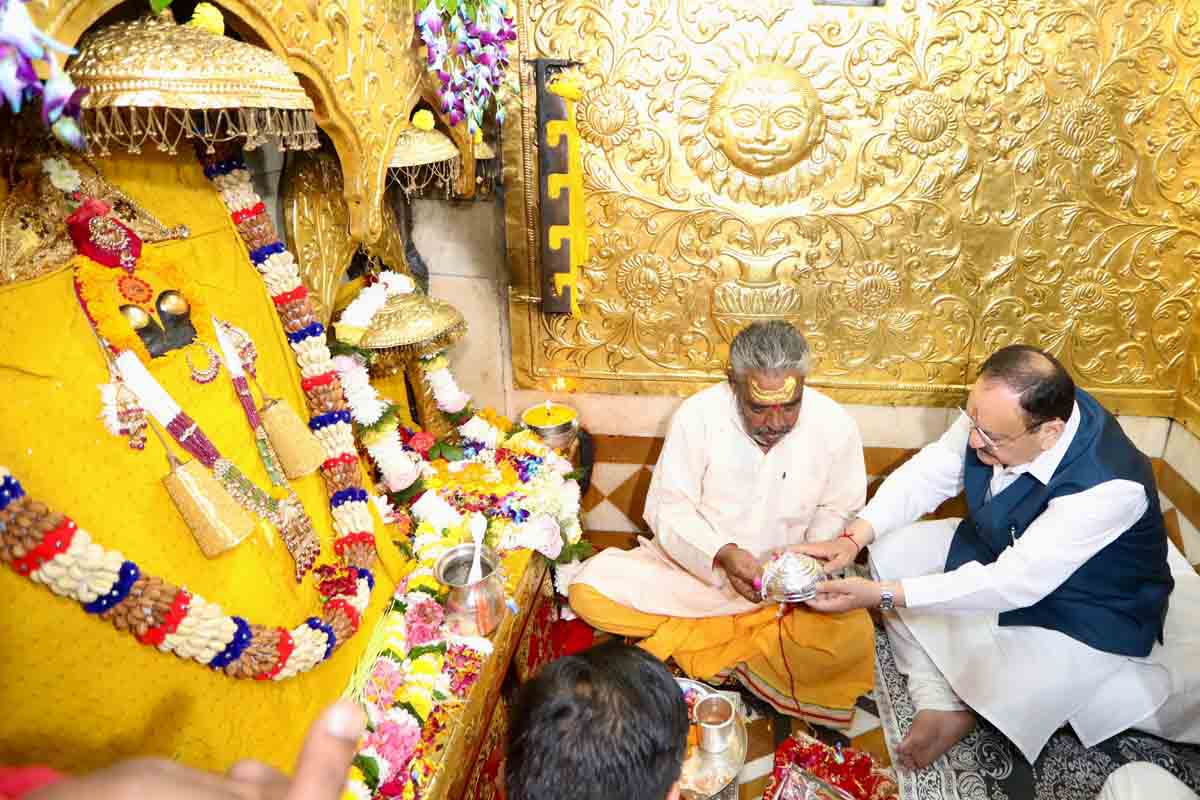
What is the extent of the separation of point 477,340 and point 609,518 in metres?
1.33

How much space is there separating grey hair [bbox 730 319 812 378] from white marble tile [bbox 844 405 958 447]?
1452 millimetres

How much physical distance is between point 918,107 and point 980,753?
289cm

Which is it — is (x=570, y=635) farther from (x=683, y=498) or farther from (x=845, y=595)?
(x=845, y=595)

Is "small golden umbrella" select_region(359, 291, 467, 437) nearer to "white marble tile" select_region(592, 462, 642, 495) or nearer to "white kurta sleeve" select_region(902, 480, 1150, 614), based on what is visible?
"white marble tile" select_region(592, 462, 642, 495)

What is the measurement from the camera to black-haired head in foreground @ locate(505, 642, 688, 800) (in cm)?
147

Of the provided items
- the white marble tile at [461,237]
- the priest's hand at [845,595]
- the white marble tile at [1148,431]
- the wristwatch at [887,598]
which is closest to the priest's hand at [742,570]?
the priest's hand at [845,595]

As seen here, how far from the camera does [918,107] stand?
380 centimetres

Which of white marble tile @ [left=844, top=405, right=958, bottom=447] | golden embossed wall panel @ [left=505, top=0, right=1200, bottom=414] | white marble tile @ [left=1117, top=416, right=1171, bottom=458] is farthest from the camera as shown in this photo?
white marble tile @ [left=844, top=405, right=958, bottom=447]

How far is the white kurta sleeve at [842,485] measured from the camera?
349 centimetres

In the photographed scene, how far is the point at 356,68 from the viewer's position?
2.59 m

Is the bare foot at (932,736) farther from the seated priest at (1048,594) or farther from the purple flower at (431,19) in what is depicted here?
the purple flower at (431,19)

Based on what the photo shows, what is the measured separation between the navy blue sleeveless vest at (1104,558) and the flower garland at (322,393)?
240cm

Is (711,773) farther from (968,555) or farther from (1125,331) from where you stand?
Result: (1125,331)

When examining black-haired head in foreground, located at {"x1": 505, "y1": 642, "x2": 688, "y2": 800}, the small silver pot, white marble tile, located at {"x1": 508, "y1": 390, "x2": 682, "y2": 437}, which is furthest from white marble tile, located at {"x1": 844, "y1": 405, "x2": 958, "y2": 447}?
black-haired head in foreground, located at {"x1": 505, "y1": 642, "x2": 688, "y2": 800}
